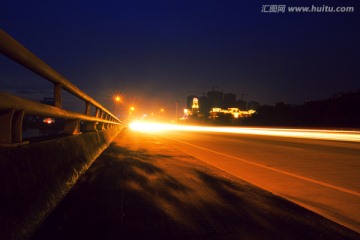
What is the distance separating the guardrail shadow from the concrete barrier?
0.18 meters

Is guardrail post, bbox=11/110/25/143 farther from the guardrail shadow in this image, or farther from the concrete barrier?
the guardrail shadow

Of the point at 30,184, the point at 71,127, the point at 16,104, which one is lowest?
the point at 30,184

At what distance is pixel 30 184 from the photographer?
3289 millimetres

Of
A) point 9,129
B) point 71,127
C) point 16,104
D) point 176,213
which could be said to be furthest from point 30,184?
point 71,127

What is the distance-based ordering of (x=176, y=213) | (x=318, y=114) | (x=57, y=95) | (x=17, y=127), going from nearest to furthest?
(x=17, y=127)
(x=176, y=213)
(x=57, y=95)
(x=318, y=114)

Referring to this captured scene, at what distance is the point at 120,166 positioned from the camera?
8.10 metres

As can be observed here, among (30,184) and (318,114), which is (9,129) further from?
(318,114)

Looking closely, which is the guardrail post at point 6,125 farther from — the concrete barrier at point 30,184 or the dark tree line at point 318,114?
the dark tree line at point 318,114

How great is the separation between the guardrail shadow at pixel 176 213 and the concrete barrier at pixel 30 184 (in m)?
0.18

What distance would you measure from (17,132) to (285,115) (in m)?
112

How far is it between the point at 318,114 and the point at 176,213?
329 ft

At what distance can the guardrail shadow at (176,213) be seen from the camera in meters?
3.52

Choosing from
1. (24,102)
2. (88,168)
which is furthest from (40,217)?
(88,168)

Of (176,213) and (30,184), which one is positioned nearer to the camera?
(30,184)
